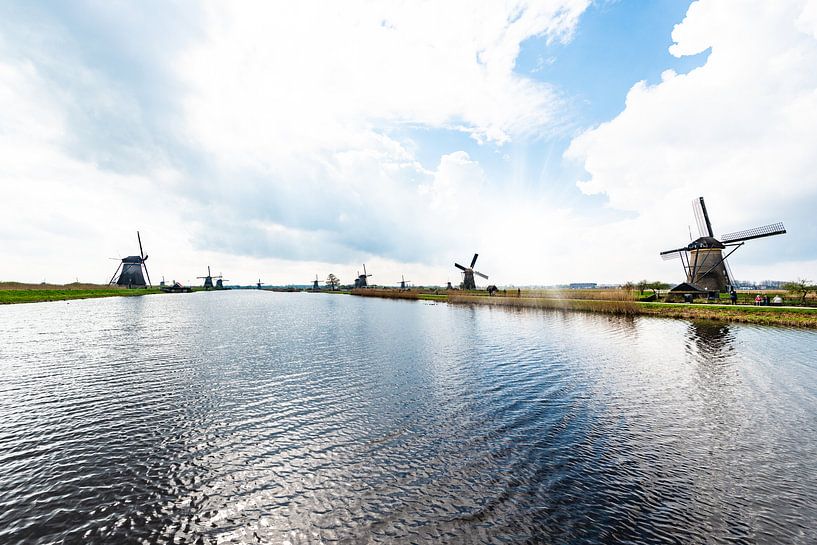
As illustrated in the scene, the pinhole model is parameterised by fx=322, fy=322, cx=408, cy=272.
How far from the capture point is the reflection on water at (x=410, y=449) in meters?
7.76

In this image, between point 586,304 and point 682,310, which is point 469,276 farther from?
point 682,310

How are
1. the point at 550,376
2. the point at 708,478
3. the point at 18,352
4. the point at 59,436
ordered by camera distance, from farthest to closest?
the point at 18,352 → the point at 550,376 → the point at 59,436 → the point at 708,478

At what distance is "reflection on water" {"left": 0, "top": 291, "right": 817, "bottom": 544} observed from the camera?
7762 millimetres

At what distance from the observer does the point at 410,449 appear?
11.2 m

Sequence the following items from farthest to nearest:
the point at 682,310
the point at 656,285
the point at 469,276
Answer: the point at 469,276 → the point at 656,285 → the point at 682,310

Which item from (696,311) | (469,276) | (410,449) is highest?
(469,276)

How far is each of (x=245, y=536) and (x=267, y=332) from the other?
33.3 meters

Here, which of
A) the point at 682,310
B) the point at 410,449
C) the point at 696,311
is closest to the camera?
the point at 410,449

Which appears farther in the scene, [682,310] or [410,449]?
[682,310]

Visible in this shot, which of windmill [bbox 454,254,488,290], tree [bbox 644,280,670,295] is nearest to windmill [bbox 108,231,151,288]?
windmill [bbox 454,254,488,290]

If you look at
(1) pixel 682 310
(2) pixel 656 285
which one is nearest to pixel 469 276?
(2) pixel 656 285

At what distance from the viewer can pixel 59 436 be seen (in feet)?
39.2

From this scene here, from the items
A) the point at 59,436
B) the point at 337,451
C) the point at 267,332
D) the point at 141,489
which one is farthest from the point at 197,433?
the point at 267,332

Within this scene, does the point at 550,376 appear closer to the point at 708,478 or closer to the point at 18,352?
the point at 708,478
